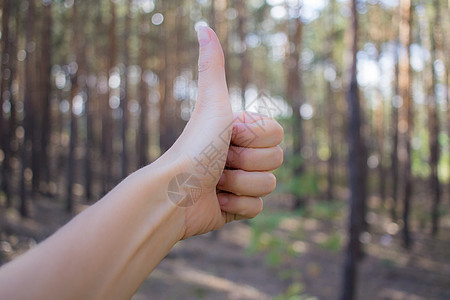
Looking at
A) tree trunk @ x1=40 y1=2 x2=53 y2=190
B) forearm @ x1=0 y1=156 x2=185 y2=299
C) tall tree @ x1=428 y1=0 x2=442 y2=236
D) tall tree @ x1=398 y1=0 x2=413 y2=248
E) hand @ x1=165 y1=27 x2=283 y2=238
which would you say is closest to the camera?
forearm @ x1=0 y1=156 x2=185 y2=299

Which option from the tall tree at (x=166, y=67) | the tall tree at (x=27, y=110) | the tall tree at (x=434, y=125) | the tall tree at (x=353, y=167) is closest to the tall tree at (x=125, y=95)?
the tall tree at (x=166, y=67)

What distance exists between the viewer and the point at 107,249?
3.06 ft

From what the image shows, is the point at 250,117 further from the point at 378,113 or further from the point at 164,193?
the point at 378,113

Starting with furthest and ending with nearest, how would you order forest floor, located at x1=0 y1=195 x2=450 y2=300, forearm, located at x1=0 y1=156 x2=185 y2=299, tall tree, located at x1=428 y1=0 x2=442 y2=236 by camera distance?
tall tree, located at x1=428 y1=0 x2=442 y2=236
forest floor, located at x1=0 y1=195 x2=450 y2=300
forearm, located at x1=0 y1=156 x2=185 y2=299

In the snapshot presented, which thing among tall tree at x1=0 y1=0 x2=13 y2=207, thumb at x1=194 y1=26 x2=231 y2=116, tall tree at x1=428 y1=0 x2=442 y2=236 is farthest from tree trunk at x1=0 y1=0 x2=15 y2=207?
tall tree at x1=428 y1=0 x2=442 y2=236

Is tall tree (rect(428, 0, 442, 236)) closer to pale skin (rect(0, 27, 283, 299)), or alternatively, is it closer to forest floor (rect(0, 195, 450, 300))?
forest floor (rect(0, 195, 450, 300))

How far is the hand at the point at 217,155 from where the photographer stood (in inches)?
51.8

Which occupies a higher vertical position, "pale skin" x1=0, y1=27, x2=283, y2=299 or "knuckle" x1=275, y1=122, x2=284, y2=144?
"knuckle" x1=275, y1=122, x2=284, y2=144

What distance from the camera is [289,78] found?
42.5 ft

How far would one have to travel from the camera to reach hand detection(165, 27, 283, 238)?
51.8 inches

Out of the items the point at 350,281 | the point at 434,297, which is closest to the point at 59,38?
the point at 350,281

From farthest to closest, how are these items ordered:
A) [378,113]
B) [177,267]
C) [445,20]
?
[378,113], [445,20], [177,267]

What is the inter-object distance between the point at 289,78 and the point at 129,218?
12.7 meters

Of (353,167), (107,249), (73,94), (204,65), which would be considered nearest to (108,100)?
(73,94)
